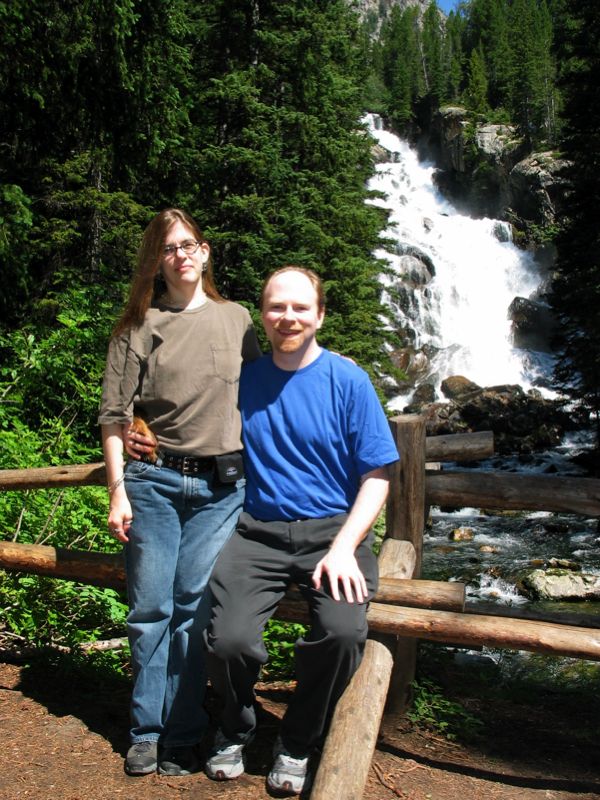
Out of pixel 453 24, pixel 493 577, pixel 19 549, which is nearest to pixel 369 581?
pixel 19 549

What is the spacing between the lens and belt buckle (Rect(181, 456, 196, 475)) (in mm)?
2953

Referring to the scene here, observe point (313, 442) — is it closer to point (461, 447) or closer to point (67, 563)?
point (461, 447)

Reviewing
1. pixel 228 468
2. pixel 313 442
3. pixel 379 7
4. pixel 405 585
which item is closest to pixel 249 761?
pixel 405 585

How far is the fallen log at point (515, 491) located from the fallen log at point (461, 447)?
0.35ft

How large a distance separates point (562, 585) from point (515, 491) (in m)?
5.72

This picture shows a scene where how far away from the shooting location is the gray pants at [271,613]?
2719 millimetres

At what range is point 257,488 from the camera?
2990 millimetres

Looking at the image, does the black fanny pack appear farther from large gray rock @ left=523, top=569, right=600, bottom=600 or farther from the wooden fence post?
large gray rock @ left=523, top=569, right=600, bottom=600

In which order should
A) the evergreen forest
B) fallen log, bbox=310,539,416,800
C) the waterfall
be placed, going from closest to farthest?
fallen log, bbox=310,539,416,800
the evergreen forest
the waterfall

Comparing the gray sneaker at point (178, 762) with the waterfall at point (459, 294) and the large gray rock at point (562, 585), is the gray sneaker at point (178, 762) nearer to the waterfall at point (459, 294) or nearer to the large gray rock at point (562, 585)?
the large gray rock at point (562, 585)

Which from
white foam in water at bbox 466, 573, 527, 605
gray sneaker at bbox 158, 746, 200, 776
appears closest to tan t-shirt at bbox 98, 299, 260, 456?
gray sneaker at bbox 158, 746, 200, 776

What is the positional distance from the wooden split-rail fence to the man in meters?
0.18

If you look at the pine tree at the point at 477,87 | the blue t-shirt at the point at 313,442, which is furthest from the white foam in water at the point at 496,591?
the pine tree at the point at 477,87

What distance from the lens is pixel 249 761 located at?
3.10 meters
